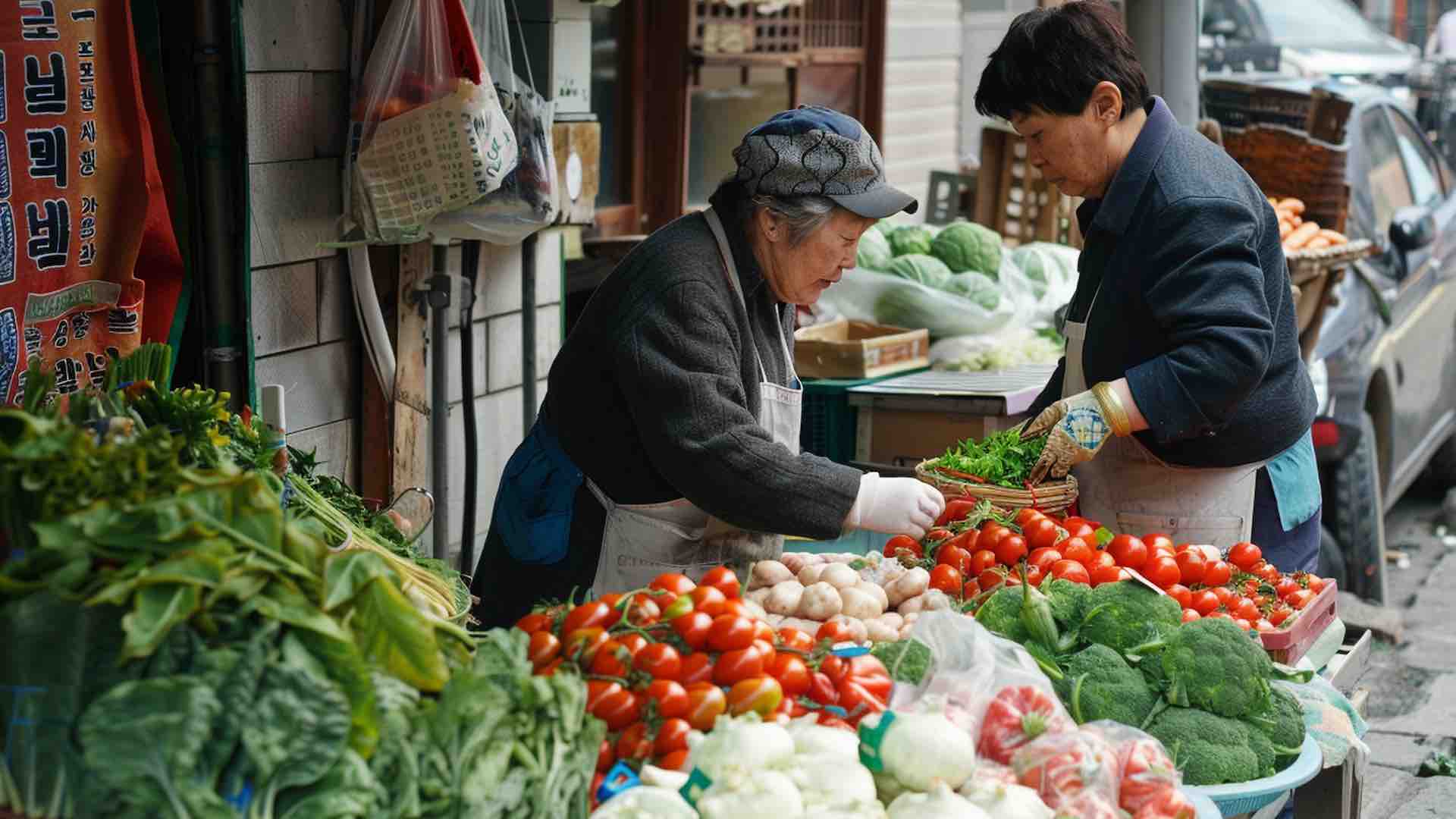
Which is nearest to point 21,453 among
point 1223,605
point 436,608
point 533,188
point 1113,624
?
point 436,608

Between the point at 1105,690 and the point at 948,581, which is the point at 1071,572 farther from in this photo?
the point at 1105,690

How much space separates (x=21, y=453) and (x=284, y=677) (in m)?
0.46

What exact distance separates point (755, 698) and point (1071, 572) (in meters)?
1.15

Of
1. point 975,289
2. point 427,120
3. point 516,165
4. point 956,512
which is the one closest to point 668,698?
point 956,512

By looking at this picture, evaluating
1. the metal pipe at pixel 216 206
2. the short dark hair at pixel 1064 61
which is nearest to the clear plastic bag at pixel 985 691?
the short dark hair at pixel 1064 61

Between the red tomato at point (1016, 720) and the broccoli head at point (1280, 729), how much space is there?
0.47 metres

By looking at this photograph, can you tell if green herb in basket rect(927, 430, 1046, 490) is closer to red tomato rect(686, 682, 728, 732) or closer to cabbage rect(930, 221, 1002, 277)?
red tomato rect(686, 682, 728, 732)

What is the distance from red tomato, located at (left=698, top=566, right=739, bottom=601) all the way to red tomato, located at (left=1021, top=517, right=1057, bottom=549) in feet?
3.36

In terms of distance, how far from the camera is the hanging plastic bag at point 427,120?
4.32 m

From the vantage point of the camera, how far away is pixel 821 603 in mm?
3283

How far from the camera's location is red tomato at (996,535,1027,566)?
360 centimetres

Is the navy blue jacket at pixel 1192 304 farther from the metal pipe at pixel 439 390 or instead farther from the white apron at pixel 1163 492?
the metal pipe at pixel 439 390

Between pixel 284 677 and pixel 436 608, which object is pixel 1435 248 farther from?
pixel 284 677

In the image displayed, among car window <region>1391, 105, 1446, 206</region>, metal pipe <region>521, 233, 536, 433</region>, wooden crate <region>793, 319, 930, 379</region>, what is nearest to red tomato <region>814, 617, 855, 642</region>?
metal pipe <region>521, 233, 536, 433</region>
